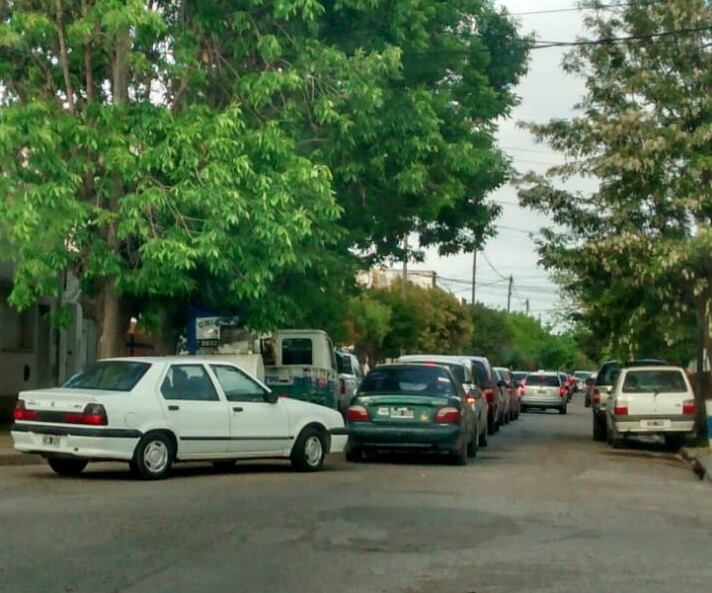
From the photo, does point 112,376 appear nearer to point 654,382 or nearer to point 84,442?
point 84,442

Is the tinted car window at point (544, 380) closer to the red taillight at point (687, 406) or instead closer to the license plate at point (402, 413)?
the red taillight at point (687, 406)

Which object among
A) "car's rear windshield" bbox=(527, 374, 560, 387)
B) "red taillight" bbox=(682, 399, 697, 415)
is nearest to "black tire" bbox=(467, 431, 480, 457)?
"red taillight" bbox=(682, 399, 697, 415)

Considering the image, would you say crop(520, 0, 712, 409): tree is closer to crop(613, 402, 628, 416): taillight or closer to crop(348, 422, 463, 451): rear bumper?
crop(613, 402, 628, 416): taillight

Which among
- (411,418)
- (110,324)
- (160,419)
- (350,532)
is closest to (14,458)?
(110,324)

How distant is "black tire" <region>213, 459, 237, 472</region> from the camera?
758 inches

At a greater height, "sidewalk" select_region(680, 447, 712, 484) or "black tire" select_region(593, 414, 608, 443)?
"black tire" select_region(593, 414, 608, 443)

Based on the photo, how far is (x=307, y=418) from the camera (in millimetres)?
19016

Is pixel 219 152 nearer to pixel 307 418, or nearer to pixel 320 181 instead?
pixel 320 181

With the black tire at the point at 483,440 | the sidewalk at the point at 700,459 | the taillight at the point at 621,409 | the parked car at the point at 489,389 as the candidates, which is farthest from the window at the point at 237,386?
the parked car at the point at 489,389

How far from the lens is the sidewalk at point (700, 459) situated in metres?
20.7

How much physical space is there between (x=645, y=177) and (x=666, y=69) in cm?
226

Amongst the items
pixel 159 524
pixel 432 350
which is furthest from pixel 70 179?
pixel 432 350

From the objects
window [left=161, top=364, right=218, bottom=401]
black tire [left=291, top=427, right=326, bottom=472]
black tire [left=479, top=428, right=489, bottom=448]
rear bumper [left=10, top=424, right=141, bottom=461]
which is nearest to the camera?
rear bumper [left=10, top=424, right=141, bottom=461]

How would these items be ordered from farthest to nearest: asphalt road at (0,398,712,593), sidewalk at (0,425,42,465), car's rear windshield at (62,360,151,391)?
sidewalk at (0,425,42,465), car's rear windshield at (62,360,151,391), asphalt road at (0,398,712,593)
